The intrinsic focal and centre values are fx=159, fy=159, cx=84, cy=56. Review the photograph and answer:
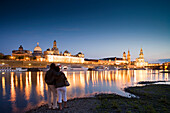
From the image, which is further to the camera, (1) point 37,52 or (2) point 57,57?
(2) point 57,57

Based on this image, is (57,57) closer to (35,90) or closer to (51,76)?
(35,90)

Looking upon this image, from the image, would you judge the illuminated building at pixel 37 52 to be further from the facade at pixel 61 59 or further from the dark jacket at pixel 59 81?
the dark jacket at pixel 59 81

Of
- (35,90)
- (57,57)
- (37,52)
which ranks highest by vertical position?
(37,52)

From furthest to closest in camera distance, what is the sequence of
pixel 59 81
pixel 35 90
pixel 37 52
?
pixel 37 52 → pixel 35 90 → pixel 59 81

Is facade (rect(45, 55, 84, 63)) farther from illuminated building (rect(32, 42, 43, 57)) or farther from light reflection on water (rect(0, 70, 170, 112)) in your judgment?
light reflection on water (rect(0, 70, 170, 112))

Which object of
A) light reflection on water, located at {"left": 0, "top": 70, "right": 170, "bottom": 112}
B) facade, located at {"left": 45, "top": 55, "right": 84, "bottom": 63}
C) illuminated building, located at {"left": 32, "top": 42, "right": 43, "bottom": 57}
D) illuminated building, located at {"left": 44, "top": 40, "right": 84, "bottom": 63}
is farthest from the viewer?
illuminated building, located at {"left": 44, "top": 40, "right": 84, "bottom": 63}

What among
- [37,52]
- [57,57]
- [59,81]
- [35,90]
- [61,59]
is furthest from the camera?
[61,59]

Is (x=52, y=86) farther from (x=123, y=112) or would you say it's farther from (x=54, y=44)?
(x=54, y=44)

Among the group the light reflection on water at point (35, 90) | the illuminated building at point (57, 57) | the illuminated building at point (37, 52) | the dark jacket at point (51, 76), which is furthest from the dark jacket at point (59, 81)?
the illuminated building at point (37, 52)

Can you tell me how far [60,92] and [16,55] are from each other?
454 feet

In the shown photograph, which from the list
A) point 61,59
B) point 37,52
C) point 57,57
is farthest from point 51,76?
point 61,59

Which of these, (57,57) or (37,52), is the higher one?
(37,52)

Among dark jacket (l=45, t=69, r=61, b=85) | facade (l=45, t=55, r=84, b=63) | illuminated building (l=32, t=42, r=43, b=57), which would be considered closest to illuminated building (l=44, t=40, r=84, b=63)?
facade (l=45, t=55, r=84, b=63)

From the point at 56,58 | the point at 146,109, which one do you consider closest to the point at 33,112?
the point at 146,109
